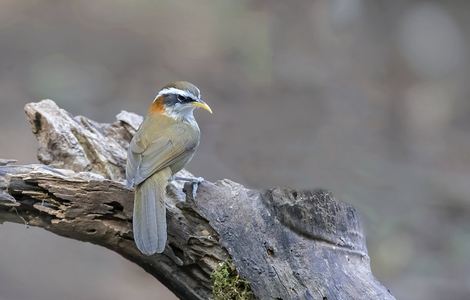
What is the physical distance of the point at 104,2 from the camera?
527 inches

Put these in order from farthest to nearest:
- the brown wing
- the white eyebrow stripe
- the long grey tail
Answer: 1. the white eyebrow stripe
2. the brown wing
3. the long grey tail

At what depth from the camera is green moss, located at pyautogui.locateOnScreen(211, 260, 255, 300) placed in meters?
5.00

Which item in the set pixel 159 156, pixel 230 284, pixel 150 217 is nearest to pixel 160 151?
pixel 159 156

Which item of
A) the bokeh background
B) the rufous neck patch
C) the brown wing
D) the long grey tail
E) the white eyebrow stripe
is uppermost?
the bokeh background

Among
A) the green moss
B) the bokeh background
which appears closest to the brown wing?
the green moss

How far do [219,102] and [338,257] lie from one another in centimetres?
650

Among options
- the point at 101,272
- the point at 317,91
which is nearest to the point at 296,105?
the point at 317,91

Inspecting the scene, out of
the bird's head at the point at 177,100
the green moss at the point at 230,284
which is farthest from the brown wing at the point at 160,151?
the green moss at the point at 230,284

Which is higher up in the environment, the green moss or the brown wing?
the brown wing

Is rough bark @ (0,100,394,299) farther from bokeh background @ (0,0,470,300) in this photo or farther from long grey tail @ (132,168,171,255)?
bokeh background @ (0,0,470,300)

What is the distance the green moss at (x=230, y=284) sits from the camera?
5.00 m

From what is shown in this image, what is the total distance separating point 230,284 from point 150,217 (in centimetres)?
53

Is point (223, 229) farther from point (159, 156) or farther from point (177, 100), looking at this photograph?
point (177, 100)

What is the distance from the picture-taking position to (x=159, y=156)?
18.7ft
